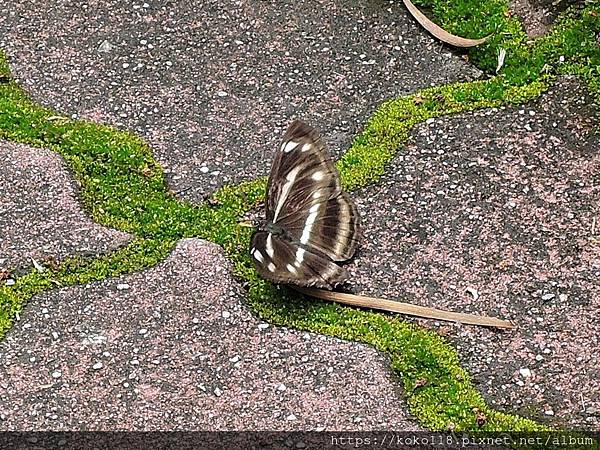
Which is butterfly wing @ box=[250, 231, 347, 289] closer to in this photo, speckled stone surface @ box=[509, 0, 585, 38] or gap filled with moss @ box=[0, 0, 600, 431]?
gap filled with moss @ box=[0, 0, 600, 431]

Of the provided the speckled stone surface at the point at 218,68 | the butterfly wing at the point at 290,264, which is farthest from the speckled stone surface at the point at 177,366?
the speckled stone surface at the point at 218,68

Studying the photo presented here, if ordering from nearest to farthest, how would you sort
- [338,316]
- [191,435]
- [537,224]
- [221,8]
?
[191,435] < [338,316] < [537,224] < [221,8]

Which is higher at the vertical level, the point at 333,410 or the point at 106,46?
the point at 106,46

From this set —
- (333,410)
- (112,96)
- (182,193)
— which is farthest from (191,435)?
(112,96)

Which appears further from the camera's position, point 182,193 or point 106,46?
point 106,46

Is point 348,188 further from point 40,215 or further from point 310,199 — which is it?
point 40,215

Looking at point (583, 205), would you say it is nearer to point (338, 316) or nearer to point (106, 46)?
point (338, 316)
